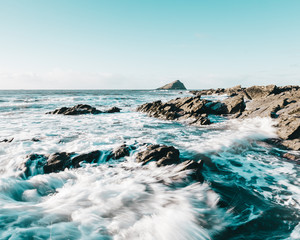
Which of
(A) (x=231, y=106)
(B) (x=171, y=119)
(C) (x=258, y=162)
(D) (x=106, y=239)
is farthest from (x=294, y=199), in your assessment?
(A) (x=231, y=106)

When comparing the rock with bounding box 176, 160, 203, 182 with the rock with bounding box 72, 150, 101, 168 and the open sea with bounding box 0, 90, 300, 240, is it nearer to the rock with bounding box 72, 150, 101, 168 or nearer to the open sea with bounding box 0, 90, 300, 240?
the open sea with bounding box 0, 90, 300, 240

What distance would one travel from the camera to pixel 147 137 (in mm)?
10258

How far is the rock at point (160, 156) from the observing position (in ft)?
20.6

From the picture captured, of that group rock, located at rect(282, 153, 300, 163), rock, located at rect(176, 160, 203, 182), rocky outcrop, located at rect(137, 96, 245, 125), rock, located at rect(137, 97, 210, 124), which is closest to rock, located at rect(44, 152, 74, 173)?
rock, located at rect(176, 160, 203, 182)

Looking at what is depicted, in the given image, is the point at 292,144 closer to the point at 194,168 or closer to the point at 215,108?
the point at 194,168

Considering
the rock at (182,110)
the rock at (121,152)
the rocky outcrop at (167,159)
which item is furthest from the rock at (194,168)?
the rock at (182,110)

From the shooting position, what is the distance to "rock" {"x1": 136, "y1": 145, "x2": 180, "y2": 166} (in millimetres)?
6277

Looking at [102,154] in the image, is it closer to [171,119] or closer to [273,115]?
[171,119]

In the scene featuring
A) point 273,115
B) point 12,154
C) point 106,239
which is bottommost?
point 106,239

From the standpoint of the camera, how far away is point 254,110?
15211 millimetres

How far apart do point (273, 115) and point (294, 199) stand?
978 cm

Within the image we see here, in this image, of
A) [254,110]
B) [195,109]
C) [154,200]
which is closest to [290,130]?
[254,110]

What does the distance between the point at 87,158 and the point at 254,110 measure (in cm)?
1440

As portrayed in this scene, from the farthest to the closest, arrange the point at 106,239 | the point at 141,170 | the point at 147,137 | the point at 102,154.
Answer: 1. the point at 147,137
2. the point at 102,154
3. the point at 141,170
4. the point at 106,239
